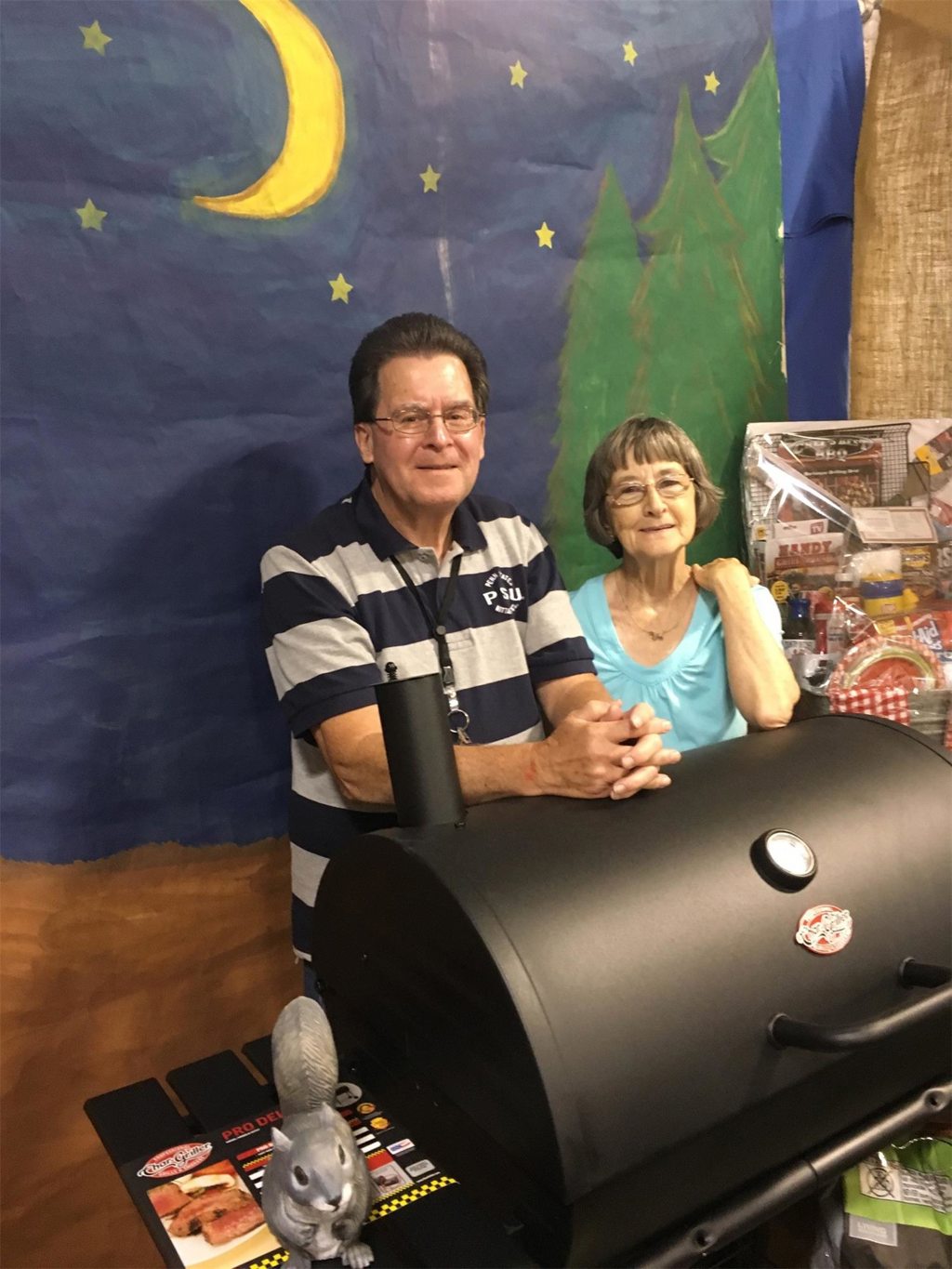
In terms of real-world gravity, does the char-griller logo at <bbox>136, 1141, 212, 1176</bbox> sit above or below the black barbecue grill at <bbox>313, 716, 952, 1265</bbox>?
Answer: below

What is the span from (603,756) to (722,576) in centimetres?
78

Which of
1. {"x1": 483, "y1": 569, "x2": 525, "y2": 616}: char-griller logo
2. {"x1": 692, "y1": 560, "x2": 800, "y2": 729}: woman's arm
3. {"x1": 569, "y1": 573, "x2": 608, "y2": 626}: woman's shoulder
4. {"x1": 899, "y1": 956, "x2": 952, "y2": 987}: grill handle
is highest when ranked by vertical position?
{"x1": 483, "y1": 569, "x2": 525, "y2": 616}: char-griller logo

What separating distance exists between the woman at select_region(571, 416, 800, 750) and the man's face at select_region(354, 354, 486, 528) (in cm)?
40

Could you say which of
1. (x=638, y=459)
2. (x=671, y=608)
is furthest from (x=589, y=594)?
(x=638, y=459)

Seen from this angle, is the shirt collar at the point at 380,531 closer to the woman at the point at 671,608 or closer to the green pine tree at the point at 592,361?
the woman at the point at 671,608

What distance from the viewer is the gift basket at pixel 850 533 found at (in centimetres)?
205

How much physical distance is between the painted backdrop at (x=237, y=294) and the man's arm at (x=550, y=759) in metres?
0.42

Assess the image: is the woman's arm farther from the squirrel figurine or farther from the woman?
the squirrel figurine

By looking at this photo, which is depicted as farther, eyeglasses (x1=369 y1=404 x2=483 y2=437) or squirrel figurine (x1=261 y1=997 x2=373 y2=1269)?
eyeglasses (x1=369 y1=404 x2=483 y2=437)

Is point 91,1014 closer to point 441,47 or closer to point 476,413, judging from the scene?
point 476,413

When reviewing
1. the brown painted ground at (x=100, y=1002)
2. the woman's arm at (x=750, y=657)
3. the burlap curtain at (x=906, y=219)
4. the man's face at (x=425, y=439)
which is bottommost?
the brown painted ground at (x=100, y=1002)

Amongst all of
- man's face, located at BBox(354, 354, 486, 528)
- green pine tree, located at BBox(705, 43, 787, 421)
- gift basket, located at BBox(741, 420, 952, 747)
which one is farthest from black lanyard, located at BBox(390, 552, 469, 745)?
green pine tree, located at BBox(705, 43, 787, 421)

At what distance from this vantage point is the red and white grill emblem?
957mm

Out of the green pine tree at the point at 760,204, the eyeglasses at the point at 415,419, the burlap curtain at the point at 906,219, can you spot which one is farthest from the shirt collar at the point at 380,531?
the burlap curtain at the point at 906,219
